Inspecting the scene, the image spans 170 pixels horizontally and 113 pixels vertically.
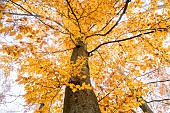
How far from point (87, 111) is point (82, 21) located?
255 centimetres

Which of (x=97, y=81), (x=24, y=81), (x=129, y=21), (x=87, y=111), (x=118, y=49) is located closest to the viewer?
(x=87, y=111)

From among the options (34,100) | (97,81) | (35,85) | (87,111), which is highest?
(97,81)

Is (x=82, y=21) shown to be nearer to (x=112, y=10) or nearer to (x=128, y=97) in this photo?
(x=112, y=10)

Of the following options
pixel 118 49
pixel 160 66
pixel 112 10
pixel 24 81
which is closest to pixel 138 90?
pixel 160 66

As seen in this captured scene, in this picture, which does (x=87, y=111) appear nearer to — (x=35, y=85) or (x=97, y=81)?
(x=35, y=85)

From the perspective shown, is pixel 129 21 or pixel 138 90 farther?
pixel 129 21

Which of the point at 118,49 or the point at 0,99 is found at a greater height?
the point at 118,49

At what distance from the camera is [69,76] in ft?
11.6

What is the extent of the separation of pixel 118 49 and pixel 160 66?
103 inches

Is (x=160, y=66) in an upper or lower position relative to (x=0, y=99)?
upper

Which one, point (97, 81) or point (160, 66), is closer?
point (160, 66)

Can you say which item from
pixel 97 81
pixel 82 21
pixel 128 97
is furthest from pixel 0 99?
pixel 128 97

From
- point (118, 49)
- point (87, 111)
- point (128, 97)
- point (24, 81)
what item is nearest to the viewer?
point (87, 111)

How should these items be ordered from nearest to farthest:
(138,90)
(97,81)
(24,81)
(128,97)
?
1. (24,81)
2. (128,97)
3. (138,90)
4. (97,81)
